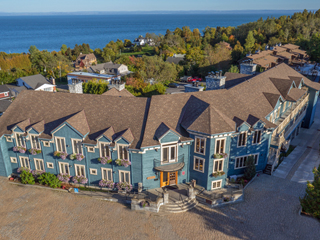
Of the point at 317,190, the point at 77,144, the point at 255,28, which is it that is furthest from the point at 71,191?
the point at 255,28

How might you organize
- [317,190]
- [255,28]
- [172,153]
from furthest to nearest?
[255,28], [172,153], [317,190]

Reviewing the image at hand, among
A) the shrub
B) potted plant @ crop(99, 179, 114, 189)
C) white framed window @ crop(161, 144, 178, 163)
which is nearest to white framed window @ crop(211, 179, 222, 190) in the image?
the shrub

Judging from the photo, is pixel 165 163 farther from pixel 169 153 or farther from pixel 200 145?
pixel 200 145

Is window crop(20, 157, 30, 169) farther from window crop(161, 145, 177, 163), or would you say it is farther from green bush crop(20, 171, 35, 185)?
window crop(161, 145, 177, 163)

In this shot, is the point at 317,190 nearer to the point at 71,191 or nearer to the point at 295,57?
the point at 71,191

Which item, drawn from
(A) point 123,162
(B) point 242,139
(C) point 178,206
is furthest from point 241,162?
(A) point 123,162

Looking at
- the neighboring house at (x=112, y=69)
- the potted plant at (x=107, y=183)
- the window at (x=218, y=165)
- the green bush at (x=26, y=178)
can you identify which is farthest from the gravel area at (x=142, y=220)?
the neighboring house at (x=112, y=69)
